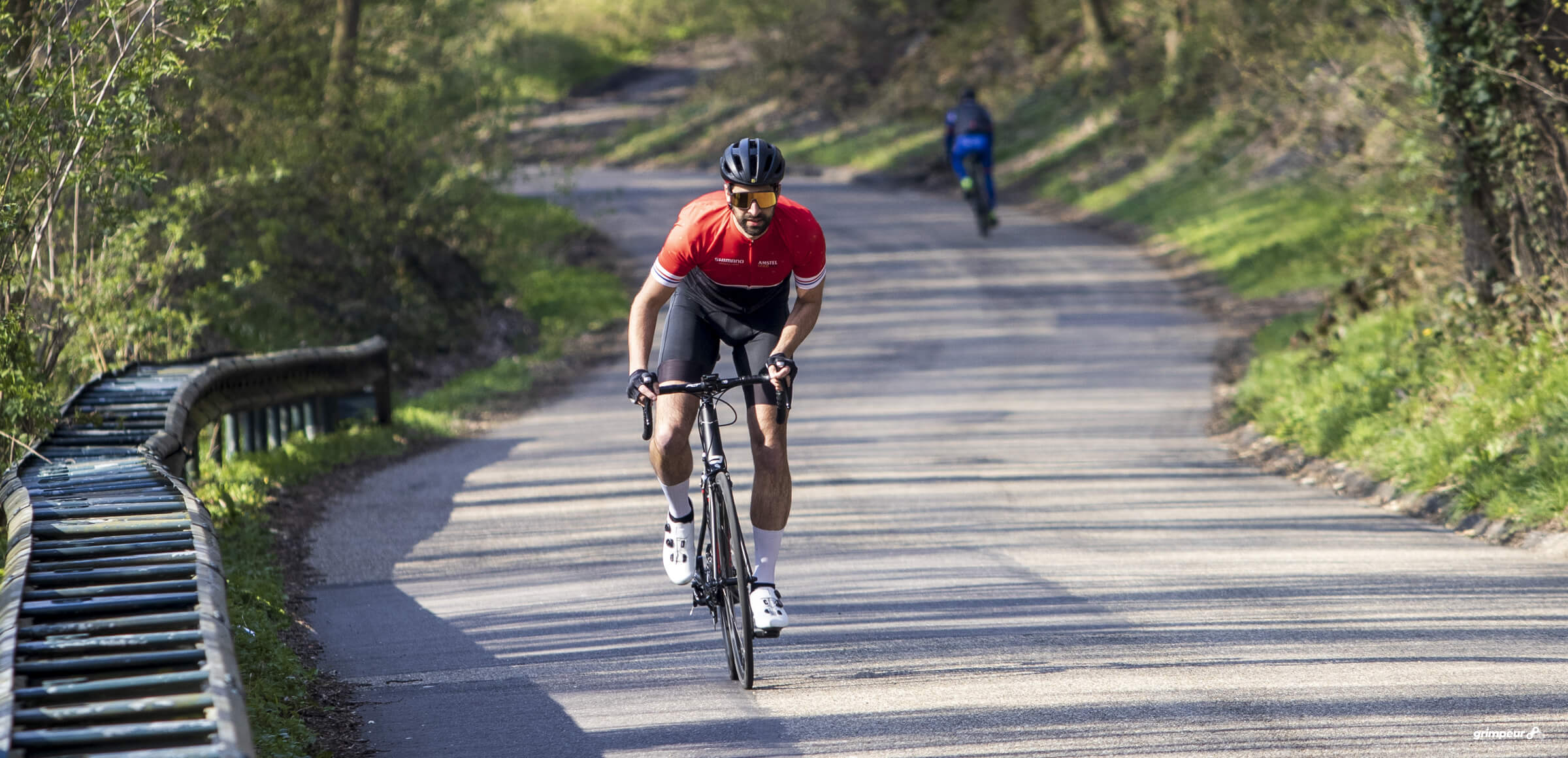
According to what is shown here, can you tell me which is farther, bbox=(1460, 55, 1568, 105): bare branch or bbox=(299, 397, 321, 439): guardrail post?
bbox=(299, 397, 321, 439): guardrail post

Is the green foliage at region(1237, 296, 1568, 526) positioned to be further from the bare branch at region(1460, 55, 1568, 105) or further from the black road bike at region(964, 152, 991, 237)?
the black road bike at region(964, 152, 991, 237)

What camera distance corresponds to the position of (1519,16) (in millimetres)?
10633

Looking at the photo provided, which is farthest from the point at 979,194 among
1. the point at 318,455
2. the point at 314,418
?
the point at 318,455

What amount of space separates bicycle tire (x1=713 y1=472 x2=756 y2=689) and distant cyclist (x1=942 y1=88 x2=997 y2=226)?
1785 cm

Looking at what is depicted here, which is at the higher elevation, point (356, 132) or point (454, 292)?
point (356, 132)

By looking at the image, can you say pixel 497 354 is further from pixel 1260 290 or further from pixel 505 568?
pixel 505 568

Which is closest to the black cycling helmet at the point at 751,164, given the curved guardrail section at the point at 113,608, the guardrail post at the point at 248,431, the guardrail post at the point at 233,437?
the curved guardrail section at the point at 113,608

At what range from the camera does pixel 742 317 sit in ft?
20.7

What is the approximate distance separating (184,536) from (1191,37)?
87.5 ft

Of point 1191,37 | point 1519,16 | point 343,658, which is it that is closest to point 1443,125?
point 1519,16

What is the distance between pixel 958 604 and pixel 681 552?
4.71 feet

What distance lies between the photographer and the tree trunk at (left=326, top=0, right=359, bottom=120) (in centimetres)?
1780

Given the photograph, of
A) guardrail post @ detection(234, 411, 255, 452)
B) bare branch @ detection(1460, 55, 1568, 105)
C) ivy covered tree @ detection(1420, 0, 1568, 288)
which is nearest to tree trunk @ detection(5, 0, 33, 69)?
guardrail post @ detection(234, 411, 255, 452)

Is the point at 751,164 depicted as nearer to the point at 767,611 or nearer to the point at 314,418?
Result: the point at 767,611
